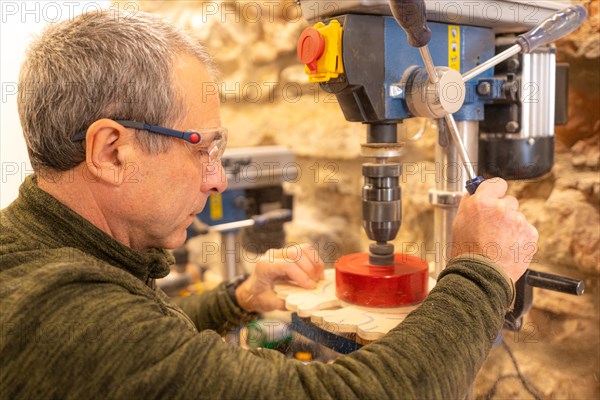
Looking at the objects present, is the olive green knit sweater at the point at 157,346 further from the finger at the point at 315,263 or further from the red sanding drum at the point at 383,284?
the finger at the point at 315,263

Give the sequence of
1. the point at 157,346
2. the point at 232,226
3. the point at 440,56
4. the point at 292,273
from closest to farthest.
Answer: the point at 157,346, the point at 440,56, the point at 292,273, the point at 232,226

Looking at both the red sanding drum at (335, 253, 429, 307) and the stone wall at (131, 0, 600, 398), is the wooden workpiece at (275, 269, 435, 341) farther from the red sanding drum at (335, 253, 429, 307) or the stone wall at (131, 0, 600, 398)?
the stone wall at (131, 0, 600, 398)

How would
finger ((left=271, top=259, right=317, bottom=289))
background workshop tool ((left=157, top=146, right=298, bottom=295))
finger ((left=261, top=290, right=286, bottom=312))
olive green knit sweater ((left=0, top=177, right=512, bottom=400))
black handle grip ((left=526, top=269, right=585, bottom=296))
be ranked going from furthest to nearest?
1. background workshop tool ((left=157, top=146, right=298, bottom=295))
2. finger ((left=261, top=290, right=286, bottom=312))
3. finger ((left=271, top=259, right=317, bottom=289))
4. black handle grip ((left=526, top=269, right=585, bottom=296))
5. olive green knit sweater ((left=0, top=177, right=512, bottom=400))

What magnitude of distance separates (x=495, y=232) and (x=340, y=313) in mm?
211

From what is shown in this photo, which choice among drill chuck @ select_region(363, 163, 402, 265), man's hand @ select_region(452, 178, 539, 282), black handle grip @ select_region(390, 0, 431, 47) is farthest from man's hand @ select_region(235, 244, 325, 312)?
black handle grip @ select_region(390, 0, 431, 47)

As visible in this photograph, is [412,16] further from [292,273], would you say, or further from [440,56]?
[292,273]

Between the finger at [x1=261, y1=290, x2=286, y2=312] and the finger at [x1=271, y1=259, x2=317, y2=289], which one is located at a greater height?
the finger at [x1=271, y1=259, x2=317, y2=289]

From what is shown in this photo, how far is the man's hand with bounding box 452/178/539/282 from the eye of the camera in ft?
2.19

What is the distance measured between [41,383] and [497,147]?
0.64 metres

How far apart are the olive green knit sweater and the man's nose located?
154mm

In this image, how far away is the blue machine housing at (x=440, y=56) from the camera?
72 centimetres

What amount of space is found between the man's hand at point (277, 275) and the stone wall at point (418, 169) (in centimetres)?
21

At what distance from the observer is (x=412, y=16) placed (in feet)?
1.95

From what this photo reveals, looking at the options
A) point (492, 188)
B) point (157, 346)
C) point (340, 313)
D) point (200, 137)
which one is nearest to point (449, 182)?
point (492, 188)
